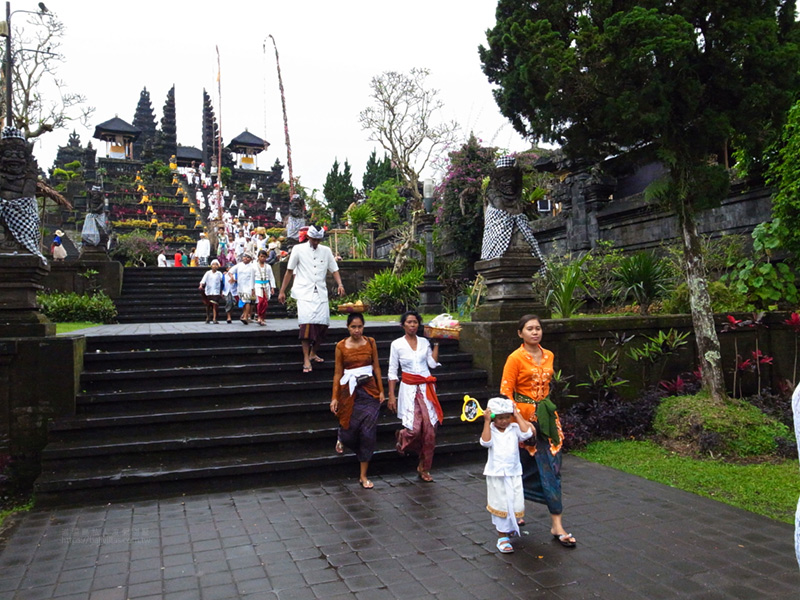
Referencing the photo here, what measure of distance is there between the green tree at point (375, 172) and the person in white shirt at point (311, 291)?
48.7 metres

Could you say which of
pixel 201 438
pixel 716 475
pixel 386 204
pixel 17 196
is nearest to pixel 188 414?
pixel 201 438

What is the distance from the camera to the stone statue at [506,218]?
7.20m

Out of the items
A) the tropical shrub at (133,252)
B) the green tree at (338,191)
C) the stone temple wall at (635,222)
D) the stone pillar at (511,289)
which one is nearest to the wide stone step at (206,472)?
the stone pillar at (511,289)

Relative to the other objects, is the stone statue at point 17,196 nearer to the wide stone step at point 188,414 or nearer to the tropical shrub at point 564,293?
the wide stone step at point 188,414

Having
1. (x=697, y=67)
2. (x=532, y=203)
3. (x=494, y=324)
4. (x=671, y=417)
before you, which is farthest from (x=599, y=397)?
(x=532, y=203)

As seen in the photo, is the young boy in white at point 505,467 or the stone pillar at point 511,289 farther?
the stone pillar at point 511,289

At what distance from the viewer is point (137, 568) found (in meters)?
3.57

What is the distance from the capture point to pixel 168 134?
59.9 m

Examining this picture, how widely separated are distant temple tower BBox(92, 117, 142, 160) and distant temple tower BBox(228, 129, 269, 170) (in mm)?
9635

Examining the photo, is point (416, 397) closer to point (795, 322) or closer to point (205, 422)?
point (205, 422)

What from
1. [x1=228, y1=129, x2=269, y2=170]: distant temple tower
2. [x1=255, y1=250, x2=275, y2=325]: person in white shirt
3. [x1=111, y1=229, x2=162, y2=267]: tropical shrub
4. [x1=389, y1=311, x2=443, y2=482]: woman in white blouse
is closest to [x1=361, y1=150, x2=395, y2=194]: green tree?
[x1=228, y1=129, x2=269, y2=170]: distant temple tower

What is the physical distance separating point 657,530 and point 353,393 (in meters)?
2.62

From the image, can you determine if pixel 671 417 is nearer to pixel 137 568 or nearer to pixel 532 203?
pixel 137 568

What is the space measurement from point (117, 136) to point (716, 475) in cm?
6365
